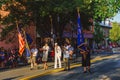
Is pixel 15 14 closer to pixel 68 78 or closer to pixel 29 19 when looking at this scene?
pixel 29 19

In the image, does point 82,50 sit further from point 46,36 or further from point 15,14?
point 46,36

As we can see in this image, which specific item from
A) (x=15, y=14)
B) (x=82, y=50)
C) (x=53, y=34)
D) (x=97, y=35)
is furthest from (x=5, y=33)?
(x=97, y=35)

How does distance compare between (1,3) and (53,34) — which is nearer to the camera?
(1,3)

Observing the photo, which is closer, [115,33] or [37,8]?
[37,8]

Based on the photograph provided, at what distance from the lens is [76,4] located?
133 ft

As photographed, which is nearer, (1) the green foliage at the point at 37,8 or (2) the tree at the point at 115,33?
(1) the green foliage at the point at 37,8

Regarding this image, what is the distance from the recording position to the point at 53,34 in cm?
4434

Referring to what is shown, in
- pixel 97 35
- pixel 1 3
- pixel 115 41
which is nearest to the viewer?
pixel 1 3

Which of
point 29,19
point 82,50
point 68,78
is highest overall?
point 29,19

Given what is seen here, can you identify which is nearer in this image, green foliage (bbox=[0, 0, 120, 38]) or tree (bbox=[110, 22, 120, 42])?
green foliage (bbox=[0, 0, 120, 38])

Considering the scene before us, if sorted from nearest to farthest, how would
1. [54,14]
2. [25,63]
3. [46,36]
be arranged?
1. [25,63]
2. [54,14]
3. [46,36]

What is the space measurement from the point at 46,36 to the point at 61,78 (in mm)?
26672

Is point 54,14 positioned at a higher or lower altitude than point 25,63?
higher

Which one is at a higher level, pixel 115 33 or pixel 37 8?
pixel 115 33
